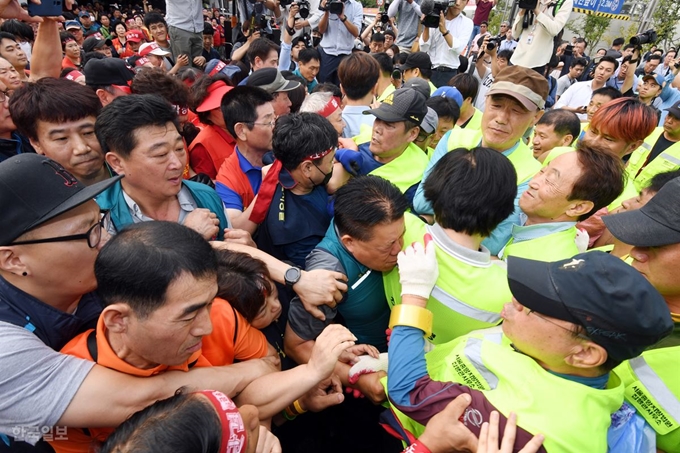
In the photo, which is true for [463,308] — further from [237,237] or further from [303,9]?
[303,9]

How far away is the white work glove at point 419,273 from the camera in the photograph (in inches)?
63.6

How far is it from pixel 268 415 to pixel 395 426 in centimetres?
63

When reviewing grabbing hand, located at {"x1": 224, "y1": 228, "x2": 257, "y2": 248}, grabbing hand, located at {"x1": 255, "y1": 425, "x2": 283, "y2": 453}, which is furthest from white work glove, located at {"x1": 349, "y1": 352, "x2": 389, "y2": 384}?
grabbing hand, located at {"x1": 224, "y1": 228, "x2": 257, "y2": 248}

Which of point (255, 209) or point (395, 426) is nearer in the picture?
point (395, 426)

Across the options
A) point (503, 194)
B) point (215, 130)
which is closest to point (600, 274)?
point (503, 194)

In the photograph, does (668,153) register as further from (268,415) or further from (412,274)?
(268,415)

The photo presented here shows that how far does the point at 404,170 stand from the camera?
3047mm

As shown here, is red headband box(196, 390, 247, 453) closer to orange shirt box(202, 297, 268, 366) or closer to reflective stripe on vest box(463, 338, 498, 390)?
orange shirt box(202, 297, 268, 366)

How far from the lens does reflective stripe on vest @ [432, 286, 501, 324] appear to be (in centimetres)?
172

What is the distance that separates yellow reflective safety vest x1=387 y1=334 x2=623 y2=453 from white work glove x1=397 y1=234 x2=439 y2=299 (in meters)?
0.31

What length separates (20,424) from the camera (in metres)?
1.25

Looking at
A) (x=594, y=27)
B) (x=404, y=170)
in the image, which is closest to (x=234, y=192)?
(x=404, y=170)

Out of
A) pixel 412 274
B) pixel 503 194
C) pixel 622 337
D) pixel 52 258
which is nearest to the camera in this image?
pixel 622 337

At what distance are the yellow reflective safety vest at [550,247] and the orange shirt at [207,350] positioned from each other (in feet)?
4.88
